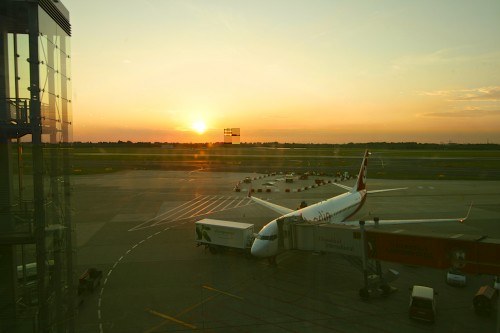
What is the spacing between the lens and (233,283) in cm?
2686

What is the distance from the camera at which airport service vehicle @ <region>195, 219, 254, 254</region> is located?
107 ft

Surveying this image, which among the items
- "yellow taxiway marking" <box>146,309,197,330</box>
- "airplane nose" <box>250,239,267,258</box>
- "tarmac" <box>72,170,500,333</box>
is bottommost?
"yellow taxiway marking" <box>146,309,197,330</box>

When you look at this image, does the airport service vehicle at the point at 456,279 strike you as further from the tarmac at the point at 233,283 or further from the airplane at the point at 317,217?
the airplane at the point at 317,217

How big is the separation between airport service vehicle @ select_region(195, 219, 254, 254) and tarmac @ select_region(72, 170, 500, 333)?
831 millimetres

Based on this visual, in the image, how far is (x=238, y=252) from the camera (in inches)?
1334

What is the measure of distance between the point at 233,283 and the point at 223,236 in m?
7.02

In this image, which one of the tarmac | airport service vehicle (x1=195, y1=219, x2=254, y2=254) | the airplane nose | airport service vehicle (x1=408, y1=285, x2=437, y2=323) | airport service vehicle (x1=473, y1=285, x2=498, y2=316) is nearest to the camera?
airport service vehicle (x1=408, y1=285, x2=437, y2=323)

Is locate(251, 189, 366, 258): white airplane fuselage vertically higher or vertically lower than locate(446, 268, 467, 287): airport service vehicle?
higher

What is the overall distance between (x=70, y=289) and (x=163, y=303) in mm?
9775

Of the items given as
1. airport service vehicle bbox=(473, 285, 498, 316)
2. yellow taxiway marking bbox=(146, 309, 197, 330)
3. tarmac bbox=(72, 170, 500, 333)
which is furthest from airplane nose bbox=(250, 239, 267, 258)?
airport service vehicle bbox=(473, 285, 498, 316)

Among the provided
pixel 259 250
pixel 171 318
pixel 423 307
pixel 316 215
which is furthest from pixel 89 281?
pixel 423 307

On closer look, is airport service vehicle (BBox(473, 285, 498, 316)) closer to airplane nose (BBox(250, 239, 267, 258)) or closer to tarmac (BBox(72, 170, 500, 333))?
tarmac (BBox(72, 170, 500, 333))

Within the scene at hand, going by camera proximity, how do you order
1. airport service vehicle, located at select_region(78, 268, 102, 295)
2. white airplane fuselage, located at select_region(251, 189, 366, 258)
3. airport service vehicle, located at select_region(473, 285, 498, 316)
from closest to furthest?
airport service vehicle, located at select_region(473, 285, 498, 316), airport service vehicle, located at select_region(78, 268, 102, 295), white airplane fuselage, located at select_region(251, 189, 366, 258)

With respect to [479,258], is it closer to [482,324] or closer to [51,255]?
[482,324]
